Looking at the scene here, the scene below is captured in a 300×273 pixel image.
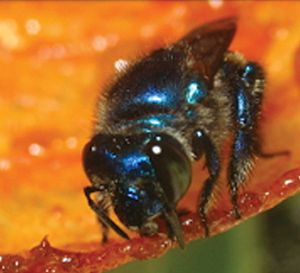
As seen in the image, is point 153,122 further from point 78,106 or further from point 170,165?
point 78,106

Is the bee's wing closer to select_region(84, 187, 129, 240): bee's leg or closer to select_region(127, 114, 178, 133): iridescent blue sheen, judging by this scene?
select_region(127, 114, 178, 133): iridescent blue sheen

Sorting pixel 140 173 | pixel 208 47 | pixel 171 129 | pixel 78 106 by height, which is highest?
pixel 78 106

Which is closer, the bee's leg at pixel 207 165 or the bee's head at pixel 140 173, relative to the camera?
the bee's head at pixel 140 173

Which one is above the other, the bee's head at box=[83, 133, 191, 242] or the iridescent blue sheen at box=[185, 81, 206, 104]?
the iridescent blue sheen at box=[185, 81, 206, 104]

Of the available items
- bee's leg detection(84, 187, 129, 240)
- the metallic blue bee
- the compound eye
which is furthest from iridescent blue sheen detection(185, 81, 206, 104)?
bee's leg detection(84, 187, 129, 240)

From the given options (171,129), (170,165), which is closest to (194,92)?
(171,129)

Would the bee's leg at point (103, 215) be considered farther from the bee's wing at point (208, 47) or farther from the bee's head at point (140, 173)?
the bee's wing at point (208, 47)

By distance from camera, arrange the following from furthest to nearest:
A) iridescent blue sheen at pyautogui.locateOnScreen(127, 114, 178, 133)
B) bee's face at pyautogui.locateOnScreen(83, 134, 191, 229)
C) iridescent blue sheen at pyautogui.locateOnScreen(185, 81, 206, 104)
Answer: iridescent blue sheen at pyautogui.locateOnScreen(185, 81, 206, 104) < iridescent blue sheen at pyautogui.locateOnScreen(127, 114, 178, 133) < bee's face at pyautogui.locateOnScreen(83, 134, 191, 229)

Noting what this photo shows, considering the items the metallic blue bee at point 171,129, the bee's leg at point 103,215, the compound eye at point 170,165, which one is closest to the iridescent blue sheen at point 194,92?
the metallic blue bee at point 171,129
